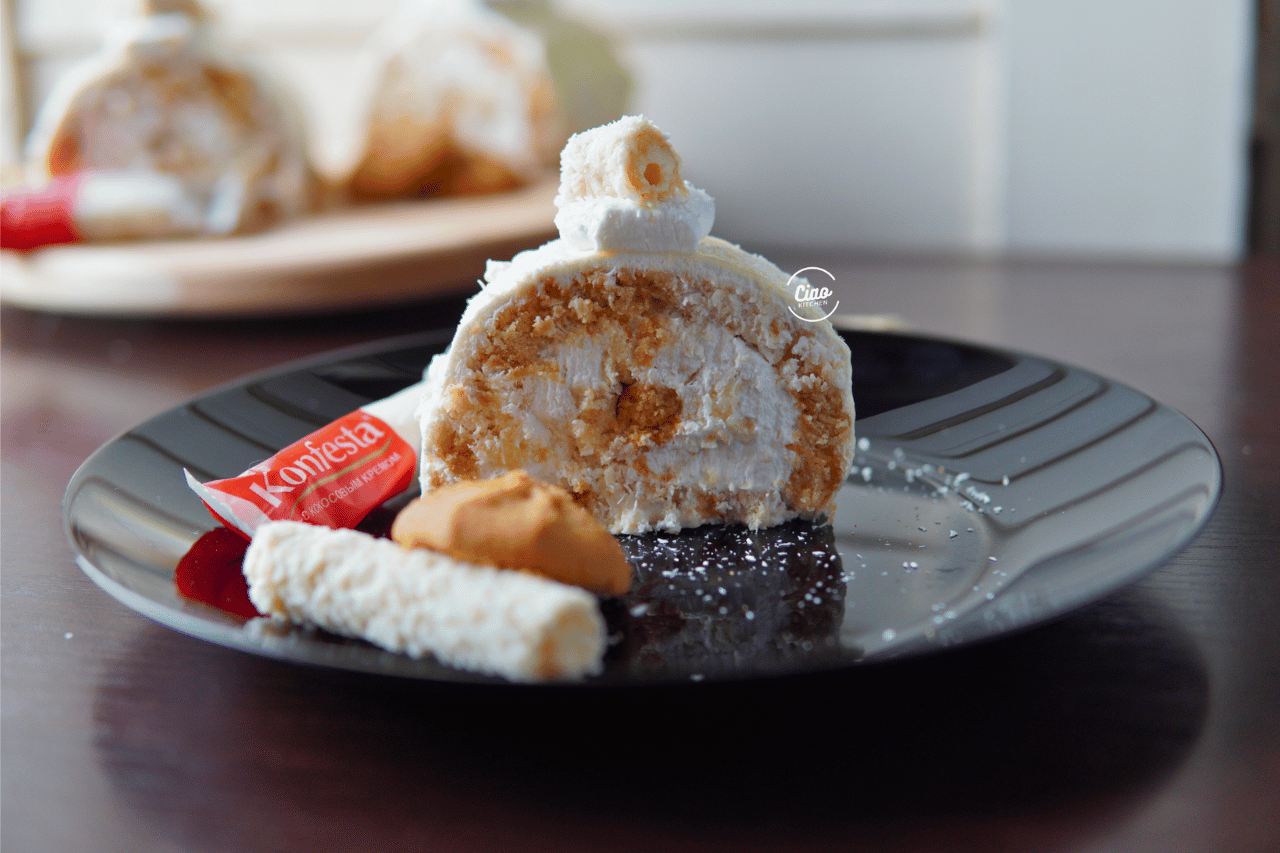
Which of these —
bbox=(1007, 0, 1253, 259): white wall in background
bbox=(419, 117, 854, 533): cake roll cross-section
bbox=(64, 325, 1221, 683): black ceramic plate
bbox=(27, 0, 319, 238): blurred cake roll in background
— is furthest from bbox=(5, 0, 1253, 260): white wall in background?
bbox=(419, 117, 854, 533): cake roll cross-section

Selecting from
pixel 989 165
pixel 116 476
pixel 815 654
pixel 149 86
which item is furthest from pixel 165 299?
pixel 989 165

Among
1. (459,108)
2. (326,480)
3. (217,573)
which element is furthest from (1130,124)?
(217,573)

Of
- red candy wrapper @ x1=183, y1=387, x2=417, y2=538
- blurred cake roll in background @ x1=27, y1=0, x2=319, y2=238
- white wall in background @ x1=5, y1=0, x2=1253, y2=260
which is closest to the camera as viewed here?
red candy wrapper @ x1=183, y1=387, x2=417, y2=538

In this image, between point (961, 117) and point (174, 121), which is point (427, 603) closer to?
point (174, 121)

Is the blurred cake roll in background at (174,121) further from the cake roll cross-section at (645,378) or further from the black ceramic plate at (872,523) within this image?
the cake roll cross-section at (645,378)

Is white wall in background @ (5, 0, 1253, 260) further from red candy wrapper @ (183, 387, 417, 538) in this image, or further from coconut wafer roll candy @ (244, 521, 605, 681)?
coconut wafer roll candy @ (244, 521, 605, 681)

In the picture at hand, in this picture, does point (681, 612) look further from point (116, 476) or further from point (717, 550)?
point (116, 476)
